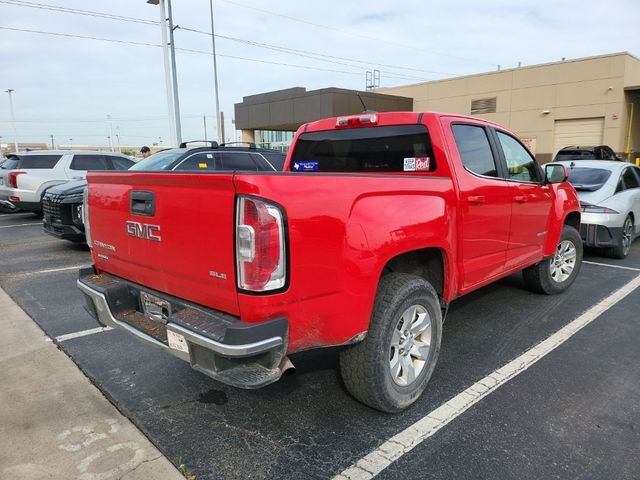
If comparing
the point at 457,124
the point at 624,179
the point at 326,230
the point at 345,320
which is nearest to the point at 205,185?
the point at 326,230

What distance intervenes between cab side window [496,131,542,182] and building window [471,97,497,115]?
2235 cm

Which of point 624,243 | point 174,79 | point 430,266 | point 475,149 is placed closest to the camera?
point 430,266

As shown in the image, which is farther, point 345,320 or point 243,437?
point 243,437

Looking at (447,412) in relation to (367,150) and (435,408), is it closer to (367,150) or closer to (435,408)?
(435,408)

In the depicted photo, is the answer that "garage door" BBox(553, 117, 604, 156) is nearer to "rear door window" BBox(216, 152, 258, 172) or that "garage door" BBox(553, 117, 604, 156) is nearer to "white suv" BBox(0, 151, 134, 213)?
"rear door window" BBox(216, 152, 258, 172)

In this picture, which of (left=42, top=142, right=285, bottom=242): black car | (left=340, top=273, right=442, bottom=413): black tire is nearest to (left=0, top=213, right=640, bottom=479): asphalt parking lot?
(left=340, top=273, right=442, bottom=413): black tire

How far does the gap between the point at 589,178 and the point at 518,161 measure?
4.19 meters

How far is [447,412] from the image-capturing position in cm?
303

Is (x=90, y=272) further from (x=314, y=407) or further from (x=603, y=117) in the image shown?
(x=603, y=117)

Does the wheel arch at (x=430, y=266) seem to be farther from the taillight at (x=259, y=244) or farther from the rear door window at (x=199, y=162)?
the rear door window at (x=199, y=162)

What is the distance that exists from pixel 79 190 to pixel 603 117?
21.6 m

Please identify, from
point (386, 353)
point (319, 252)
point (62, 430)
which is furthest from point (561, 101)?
point (62, 430)

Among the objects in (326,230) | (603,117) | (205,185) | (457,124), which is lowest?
(326,230)

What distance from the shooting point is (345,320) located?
2.52 meters
